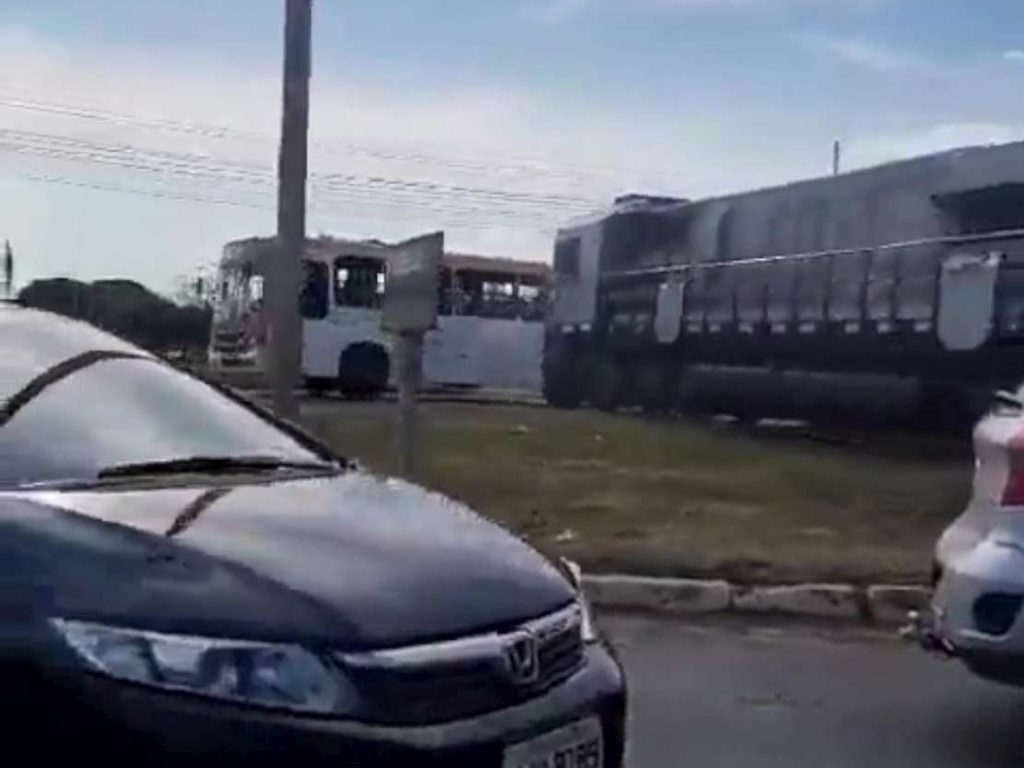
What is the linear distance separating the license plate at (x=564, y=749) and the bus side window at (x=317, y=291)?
30.5m

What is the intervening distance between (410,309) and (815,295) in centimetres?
1160

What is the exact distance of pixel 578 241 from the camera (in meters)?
30.1

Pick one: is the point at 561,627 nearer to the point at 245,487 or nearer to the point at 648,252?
the point at 245,487

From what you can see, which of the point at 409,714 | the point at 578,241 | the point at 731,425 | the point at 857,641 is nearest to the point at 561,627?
the point at 409,714

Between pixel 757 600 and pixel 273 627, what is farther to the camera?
pixel 757 600

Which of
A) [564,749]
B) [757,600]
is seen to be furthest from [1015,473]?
[757,600]

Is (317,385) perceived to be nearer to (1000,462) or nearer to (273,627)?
(1000,462)

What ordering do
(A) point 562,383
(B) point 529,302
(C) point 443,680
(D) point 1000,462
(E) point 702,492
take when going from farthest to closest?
(B) point 529,302 < (A) point 562,383 < (E) point 702,492 < (D) point 1000,462 < (C) point 443,680

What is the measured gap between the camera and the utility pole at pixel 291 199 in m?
10.4

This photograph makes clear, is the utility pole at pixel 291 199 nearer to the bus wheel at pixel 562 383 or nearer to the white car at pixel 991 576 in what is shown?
the white car at pixel 991 576

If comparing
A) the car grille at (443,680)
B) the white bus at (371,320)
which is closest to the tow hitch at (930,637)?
the car grille at (443,680)

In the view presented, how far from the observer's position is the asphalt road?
6.69 meters

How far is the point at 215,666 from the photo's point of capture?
342 centimetres

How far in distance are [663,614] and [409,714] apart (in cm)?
644
